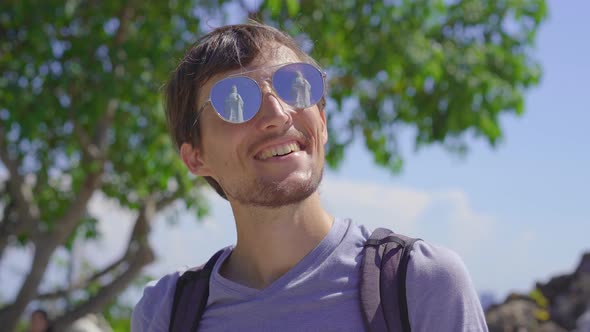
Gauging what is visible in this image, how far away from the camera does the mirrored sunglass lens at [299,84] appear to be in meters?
2.06

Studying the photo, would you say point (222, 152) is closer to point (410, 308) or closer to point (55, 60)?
point (410, 308)

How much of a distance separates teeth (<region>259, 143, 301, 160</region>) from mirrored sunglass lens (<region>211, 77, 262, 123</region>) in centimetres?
10

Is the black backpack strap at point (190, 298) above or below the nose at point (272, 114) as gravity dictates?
below

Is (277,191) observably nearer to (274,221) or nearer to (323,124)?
(274,221)

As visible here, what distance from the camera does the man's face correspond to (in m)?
1.99

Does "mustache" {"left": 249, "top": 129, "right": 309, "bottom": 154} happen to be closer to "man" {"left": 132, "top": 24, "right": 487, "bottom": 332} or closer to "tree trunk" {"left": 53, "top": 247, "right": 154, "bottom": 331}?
"man" {"left": 132, "top": 24, "right": 487, "bottom": 332}

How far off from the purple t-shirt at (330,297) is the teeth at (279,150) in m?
0.22

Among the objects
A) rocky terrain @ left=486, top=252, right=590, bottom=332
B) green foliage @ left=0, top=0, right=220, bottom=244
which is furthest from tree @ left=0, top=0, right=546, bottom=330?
rocky terrain @ left=486, top=252, right=590, bottom=332

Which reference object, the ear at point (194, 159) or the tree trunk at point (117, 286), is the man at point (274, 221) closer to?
the ear at point (194, 159)

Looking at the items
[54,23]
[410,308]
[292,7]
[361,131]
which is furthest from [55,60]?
[410,308]

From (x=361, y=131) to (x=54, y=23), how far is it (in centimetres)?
372

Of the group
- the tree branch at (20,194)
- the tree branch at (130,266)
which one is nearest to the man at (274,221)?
the tree branch at (20,194)

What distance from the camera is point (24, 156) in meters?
8.71

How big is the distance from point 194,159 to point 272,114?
34cm
